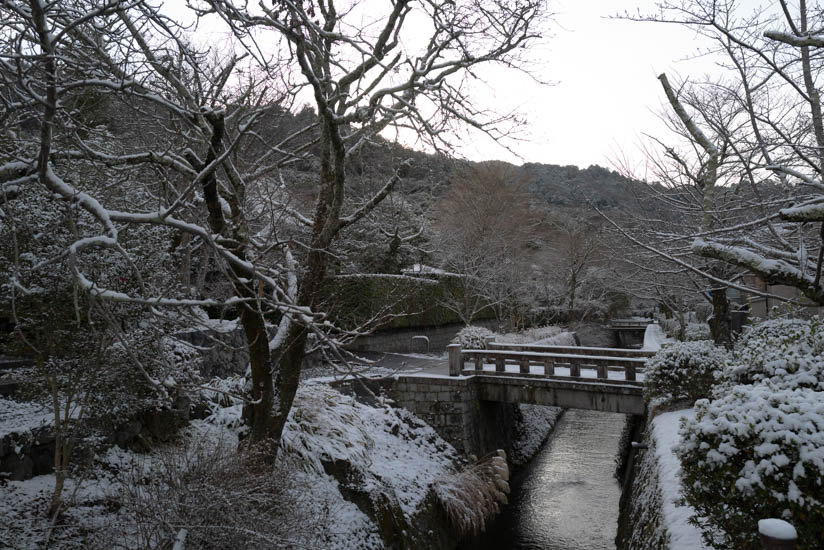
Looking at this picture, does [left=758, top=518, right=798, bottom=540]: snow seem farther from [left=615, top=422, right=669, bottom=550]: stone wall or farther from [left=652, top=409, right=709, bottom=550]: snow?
[left=615, top=422, right=669, bottom=550]: stone wall

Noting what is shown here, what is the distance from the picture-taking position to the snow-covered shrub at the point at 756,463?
353 cm

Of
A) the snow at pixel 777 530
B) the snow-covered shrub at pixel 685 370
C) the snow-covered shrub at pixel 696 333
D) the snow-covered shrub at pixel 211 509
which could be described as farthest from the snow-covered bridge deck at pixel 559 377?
the snow at pixel 777 530

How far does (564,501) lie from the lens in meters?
11.1

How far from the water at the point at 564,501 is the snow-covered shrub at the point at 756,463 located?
572cm

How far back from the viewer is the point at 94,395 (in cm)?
541

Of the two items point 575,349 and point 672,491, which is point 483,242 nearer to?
point 575,349

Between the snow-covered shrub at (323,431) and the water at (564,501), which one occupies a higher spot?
the snow-covered shrub at (323,431)

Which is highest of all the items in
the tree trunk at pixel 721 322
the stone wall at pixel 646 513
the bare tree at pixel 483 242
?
the bare tree at pixel 483 242

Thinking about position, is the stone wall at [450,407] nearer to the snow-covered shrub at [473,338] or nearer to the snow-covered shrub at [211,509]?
the snow-covered shrub at [473,338]

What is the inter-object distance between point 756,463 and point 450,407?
897cm

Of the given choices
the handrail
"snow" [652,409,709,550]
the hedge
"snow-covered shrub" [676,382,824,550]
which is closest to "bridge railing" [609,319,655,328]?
the hedge

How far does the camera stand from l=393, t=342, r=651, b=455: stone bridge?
38.5ft

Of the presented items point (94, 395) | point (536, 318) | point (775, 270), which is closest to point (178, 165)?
point (94, 395)

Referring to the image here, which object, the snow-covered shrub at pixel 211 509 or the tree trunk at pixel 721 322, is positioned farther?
the tree trunk at pixel 721 322
